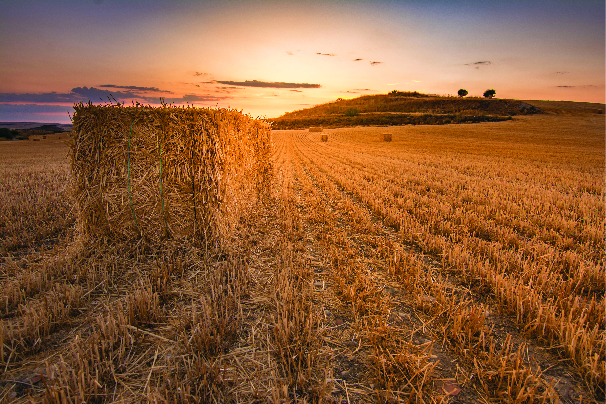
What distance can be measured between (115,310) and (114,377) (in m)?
1.19

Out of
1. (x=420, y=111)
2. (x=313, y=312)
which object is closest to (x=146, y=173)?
(x=313, y=312)

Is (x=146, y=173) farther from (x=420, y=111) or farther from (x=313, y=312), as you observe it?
(x=420, y=111)

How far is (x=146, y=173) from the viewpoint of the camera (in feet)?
14.2

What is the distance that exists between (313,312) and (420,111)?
8442cm

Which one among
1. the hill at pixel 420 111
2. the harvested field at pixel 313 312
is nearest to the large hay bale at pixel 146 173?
the harvested field at pixel 313 312

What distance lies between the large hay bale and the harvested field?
349mm

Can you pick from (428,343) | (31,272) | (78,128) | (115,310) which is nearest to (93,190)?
(78,128)

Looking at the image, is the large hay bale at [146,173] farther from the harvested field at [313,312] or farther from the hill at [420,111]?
the hill at [420,111]

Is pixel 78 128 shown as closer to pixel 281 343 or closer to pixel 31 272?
pixel 31 272

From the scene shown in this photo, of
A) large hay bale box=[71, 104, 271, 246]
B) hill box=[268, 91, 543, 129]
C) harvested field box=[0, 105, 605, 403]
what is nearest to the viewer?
harvested field box=[0, 105, 605, 403]

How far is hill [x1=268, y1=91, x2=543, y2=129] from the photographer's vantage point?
56906 mm

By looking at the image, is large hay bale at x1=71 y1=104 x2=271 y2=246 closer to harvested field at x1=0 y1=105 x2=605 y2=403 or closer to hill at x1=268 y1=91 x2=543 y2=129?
harvested field at x1=0 y1=105 x2=605 y2=403

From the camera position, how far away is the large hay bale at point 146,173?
430 centimetres

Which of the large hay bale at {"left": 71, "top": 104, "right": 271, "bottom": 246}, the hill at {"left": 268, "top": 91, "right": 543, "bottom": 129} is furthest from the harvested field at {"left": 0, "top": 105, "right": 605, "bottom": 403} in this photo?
the hill at {"left": 268, "top": 91, "right": 543, "bottom": 129}
